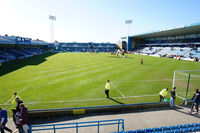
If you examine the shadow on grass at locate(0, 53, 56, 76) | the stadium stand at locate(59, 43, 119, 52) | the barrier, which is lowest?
the barrier

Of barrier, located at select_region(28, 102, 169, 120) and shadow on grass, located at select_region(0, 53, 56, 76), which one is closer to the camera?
barrier, located at select_region(28, 102, 169, 120)

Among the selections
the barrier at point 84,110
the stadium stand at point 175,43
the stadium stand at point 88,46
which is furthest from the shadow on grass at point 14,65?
the stadium stand at point 88,46

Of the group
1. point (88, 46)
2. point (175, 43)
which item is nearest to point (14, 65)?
point (175, 43)

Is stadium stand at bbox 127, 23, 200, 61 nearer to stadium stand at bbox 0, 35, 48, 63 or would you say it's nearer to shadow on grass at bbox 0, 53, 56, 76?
shadow on grass at bbox 0, 53, 56, 76

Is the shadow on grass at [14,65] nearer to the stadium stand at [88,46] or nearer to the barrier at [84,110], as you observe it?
the barrier at [84,110]

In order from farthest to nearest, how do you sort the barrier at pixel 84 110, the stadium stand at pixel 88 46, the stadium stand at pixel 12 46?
the stadium stand at pixel 88 46
the stadium stand at pixel 12 46
the barrier at pixel 84 110

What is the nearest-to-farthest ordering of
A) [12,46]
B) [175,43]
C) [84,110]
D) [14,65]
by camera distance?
[84,110], [14,65], [12,46], [175,43]

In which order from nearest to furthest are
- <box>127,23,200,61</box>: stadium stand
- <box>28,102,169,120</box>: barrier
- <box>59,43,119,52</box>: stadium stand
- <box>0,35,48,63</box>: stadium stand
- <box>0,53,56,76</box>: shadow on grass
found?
<box>28,102,169,120</box>: barrier → <box>0,53,56,76</box>: shadow on grass → <box>0,35,48,63</box>: stadium stand → <box>127,23,200,61</box>: stadium stand → <box>59,43,119,52</box>: stadium stand

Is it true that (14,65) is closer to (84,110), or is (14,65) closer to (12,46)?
(12,46)

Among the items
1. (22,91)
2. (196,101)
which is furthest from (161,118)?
(22,91)

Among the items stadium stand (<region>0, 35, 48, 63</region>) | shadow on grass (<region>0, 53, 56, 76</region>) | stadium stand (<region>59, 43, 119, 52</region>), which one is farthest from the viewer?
stadium stand (<region>59, 43, 119, 52</region>)

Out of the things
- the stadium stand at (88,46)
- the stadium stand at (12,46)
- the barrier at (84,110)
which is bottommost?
Answer: the barrier at (84,110)

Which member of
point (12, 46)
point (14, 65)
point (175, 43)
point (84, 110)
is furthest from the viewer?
point (175, 43)

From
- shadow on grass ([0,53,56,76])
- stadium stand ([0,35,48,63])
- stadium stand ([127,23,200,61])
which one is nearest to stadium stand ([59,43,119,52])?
stadium stand ([127,23,200,61])
